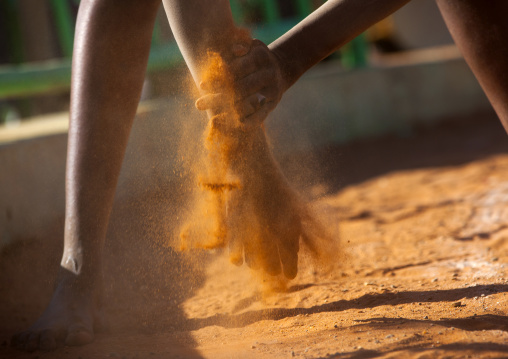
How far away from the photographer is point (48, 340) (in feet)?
4.33

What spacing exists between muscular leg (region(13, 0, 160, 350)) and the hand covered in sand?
301 mm

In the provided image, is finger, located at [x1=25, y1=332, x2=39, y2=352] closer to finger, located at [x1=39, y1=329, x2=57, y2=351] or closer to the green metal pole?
finger, located at [x1=39, y1=329, x2=57, y2=351]

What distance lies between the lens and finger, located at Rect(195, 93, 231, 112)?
1354 mm

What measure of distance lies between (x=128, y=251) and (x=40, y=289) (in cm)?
30

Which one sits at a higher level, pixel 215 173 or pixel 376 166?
pixel 376 166

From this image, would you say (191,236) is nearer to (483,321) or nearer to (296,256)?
(296,256)

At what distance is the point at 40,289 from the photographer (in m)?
1.87

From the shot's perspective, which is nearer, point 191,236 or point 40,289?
point 191,236

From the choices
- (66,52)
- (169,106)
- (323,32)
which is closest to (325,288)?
(323,32)

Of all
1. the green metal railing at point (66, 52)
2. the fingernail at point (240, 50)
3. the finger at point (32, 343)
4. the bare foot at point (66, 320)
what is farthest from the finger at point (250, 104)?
the green metal railing at point (66, 52)

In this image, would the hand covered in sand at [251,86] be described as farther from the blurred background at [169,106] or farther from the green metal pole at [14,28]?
the green metal pole at [14,28]

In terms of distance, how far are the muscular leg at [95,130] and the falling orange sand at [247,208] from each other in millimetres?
238

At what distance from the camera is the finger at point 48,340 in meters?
1.31

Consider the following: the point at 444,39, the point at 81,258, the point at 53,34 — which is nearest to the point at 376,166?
the point at 81,258
